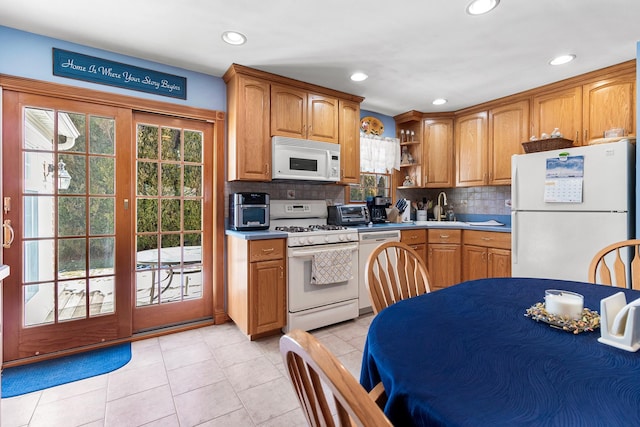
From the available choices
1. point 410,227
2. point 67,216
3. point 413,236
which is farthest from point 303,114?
point 67,216

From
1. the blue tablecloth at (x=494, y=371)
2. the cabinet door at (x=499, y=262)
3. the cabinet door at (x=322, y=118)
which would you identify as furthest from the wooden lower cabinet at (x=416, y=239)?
the blue tablecloth at (x=494, y=371)

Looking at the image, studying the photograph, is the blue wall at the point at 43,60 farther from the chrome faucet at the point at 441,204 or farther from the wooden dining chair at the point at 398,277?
the chrome faucet at the point at 441,204

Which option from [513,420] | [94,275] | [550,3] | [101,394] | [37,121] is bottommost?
[101,394]

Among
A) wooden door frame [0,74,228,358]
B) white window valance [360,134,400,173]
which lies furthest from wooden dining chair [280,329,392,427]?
white window valance [360,134,400,173]

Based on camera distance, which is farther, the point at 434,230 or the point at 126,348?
the point at 434,230

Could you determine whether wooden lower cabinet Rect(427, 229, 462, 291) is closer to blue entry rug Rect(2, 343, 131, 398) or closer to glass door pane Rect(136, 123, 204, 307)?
glass door pane Rect(136, 123, 204, 307)

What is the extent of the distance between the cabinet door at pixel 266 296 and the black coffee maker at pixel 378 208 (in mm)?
1483

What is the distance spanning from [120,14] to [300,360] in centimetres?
245

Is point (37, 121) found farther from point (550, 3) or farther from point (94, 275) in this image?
point (550, 3)

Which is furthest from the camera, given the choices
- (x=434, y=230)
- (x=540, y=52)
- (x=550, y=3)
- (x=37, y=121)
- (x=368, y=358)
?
(x=434, y=230)


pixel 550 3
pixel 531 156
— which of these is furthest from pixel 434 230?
pixel 550 3

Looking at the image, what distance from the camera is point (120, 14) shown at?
1.97 m

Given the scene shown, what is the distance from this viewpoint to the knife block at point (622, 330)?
78 centimetres

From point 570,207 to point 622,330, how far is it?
2117 mm
